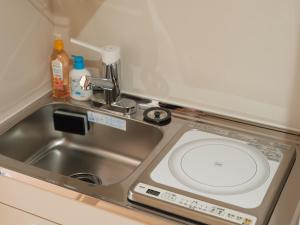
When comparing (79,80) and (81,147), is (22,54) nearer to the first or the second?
(79,80)

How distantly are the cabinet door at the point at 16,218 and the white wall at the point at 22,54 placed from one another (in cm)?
31

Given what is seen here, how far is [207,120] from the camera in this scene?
1.47 metres

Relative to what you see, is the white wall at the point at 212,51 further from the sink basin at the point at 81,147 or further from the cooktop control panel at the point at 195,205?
the cooktop control panel at the point at 195,205

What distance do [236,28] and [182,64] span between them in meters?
0.21

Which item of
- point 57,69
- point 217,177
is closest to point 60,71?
point 57,69

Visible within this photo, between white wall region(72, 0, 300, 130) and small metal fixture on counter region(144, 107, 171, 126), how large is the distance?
6 centimetres

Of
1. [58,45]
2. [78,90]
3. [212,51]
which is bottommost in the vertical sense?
[78,90]

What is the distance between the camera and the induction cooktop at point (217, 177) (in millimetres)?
1092

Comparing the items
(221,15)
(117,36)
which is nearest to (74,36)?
(117,36)

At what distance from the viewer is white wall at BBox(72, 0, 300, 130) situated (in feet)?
4.28

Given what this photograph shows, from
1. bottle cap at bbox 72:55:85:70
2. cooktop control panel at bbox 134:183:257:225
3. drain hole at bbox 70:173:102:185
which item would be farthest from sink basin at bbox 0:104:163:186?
cooktop control panel at bbox 134:183:257:225

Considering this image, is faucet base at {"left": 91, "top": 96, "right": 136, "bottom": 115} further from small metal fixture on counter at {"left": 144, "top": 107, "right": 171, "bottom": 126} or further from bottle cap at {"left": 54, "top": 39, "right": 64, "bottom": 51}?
bottle cap at {"left": 54, "top": 39, "right": 64, "bottom": 51}

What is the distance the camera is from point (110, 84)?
1485mm

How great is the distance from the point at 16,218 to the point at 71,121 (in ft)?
1.27
